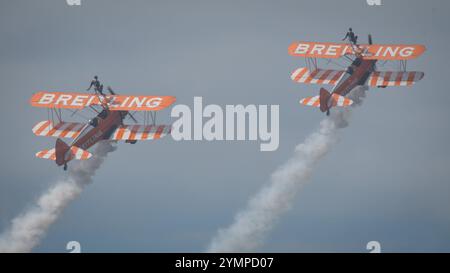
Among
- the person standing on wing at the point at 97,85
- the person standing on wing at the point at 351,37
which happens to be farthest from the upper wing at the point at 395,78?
the person standing on wing at the point at 97,85

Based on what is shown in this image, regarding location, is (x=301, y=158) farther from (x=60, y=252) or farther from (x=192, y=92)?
(x=60, y=252)

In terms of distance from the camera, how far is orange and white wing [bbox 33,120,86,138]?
52688 mm

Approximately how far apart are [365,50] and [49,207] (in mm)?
9315

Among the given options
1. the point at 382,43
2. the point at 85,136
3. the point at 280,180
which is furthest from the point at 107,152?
the point at 382,43

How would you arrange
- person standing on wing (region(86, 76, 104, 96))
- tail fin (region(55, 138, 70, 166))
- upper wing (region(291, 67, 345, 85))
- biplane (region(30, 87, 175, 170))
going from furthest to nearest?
upper wing (region(291, 67, 345, 85)) → person standing on wing (region(86, 76, 104, 96)) → biplane (region(30, 87, 175, 170)) → tail fin (region(55, 138, 70, 166))

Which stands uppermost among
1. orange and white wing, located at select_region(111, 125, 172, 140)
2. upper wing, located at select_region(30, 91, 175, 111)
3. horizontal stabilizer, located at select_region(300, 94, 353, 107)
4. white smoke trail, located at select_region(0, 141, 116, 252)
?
upper wing, located at select_region(30, 91, 175, 111)

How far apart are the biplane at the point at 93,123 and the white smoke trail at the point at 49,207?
41 centimetres

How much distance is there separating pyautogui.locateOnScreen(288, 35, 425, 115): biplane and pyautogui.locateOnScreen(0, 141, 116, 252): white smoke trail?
5.78 m

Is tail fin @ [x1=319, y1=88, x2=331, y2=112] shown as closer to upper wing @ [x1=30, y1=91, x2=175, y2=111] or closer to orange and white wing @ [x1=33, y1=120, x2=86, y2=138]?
upper wing @ [x1=30, y1=91, x2=175, y2=111]

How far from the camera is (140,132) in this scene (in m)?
53.1

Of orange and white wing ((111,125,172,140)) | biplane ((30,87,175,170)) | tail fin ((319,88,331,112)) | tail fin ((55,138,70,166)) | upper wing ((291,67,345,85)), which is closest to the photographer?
tail fin ((55,138,70,166))

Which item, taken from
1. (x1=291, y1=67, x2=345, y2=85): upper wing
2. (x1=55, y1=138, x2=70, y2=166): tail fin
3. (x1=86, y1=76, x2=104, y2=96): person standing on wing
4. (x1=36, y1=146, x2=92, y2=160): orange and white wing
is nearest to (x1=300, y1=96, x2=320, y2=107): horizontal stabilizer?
(x1=291, y1=67, x2=345, y2=85): upper wing

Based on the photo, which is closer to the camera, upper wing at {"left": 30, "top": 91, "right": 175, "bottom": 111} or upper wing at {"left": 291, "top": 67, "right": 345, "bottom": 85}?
upper wing at {"left": 30, "top": 91, "right": 175, "bottom": 111}

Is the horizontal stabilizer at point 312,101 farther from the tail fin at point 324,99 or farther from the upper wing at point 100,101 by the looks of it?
the upper wing at point 100,101
